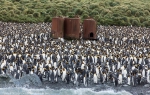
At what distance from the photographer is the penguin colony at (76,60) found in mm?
20078

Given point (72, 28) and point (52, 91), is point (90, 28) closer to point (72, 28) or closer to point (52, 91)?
point (72, 28)

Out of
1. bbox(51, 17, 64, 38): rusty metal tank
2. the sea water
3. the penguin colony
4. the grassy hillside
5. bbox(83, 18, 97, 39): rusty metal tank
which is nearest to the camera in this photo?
the sea water

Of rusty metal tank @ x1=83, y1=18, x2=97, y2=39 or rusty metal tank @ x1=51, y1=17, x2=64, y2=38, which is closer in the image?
rusty metal tank @ x1=51, y1=17, x2=64, y2=38

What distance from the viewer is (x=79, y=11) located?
2010 inches

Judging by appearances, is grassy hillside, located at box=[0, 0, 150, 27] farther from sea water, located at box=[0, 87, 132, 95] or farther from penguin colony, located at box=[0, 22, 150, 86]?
sea water, located at box=[0, 87, 132, 95]

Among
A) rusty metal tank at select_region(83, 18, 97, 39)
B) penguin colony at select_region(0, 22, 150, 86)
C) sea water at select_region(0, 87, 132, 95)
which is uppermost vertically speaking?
rusty metal tank at select_region(83, 18, 97, 39)

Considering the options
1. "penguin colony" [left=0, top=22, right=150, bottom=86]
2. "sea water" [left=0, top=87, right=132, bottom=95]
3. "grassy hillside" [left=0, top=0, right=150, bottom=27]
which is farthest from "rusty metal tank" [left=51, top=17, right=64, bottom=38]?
"grassy hillside" [left=0, top=0, right=150, bottom=27]

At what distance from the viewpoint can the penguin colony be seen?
2008 centimetres

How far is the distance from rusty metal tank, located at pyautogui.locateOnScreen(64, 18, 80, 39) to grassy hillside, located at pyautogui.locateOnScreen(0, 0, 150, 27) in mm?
14360

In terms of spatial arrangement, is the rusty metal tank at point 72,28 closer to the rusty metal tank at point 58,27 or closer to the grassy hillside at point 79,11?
the rusty metal tank at point 58,27

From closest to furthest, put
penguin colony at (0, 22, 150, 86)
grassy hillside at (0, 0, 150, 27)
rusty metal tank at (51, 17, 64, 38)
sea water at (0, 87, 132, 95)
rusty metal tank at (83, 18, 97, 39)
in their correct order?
sea water at (0, 87, 132, 95)
penguin colony at (0, 22, 150, 86)
rusty metal tank at (51, 17, 64, 38)
rusty metal tank at (83, 18, 97, 39)
grassy hillside at (0, 0, 150, 27)

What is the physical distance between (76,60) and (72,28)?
974 cm

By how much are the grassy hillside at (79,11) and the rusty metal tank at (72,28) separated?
47.1ft

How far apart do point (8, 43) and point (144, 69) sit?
13.3m
